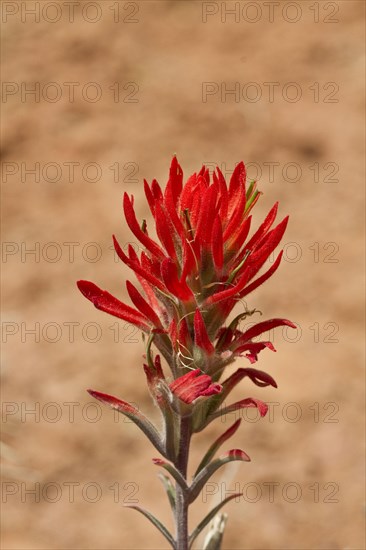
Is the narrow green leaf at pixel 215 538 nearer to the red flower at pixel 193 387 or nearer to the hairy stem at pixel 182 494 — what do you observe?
the hairy stem at pixel 182 494

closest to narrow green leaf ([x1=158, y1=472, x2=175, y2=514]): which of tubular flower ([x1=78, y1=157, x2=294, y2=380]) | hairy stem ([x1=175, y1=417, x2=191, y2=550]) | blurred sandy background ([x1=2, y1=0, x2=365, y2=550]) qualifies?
hairy stem ([x1=175, y1=417, x2=191, y2=550])

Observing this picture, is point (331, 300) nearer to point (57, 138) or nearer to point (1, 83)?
point (57, 138)

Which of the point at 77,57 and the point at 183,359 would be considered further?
the point at 77,57

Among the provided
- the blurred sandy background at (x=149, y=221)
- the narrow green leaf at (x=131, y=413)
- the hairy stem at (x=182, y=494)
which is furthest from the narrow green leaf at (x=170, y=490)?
the blurred sandy background at (x=149, y=221)

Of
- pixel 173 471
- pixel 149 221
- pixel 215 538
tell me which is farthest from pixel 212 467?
pixel 149 221

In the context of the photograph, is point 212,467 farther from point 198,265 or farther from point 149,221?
point 149,221

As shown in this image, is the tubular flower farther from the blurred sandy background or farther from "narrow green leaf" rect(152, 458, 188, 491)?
the blurred sandy background

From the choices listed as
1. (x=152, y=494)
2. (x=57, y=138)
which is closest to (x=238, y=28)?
(x=57, y=138)
